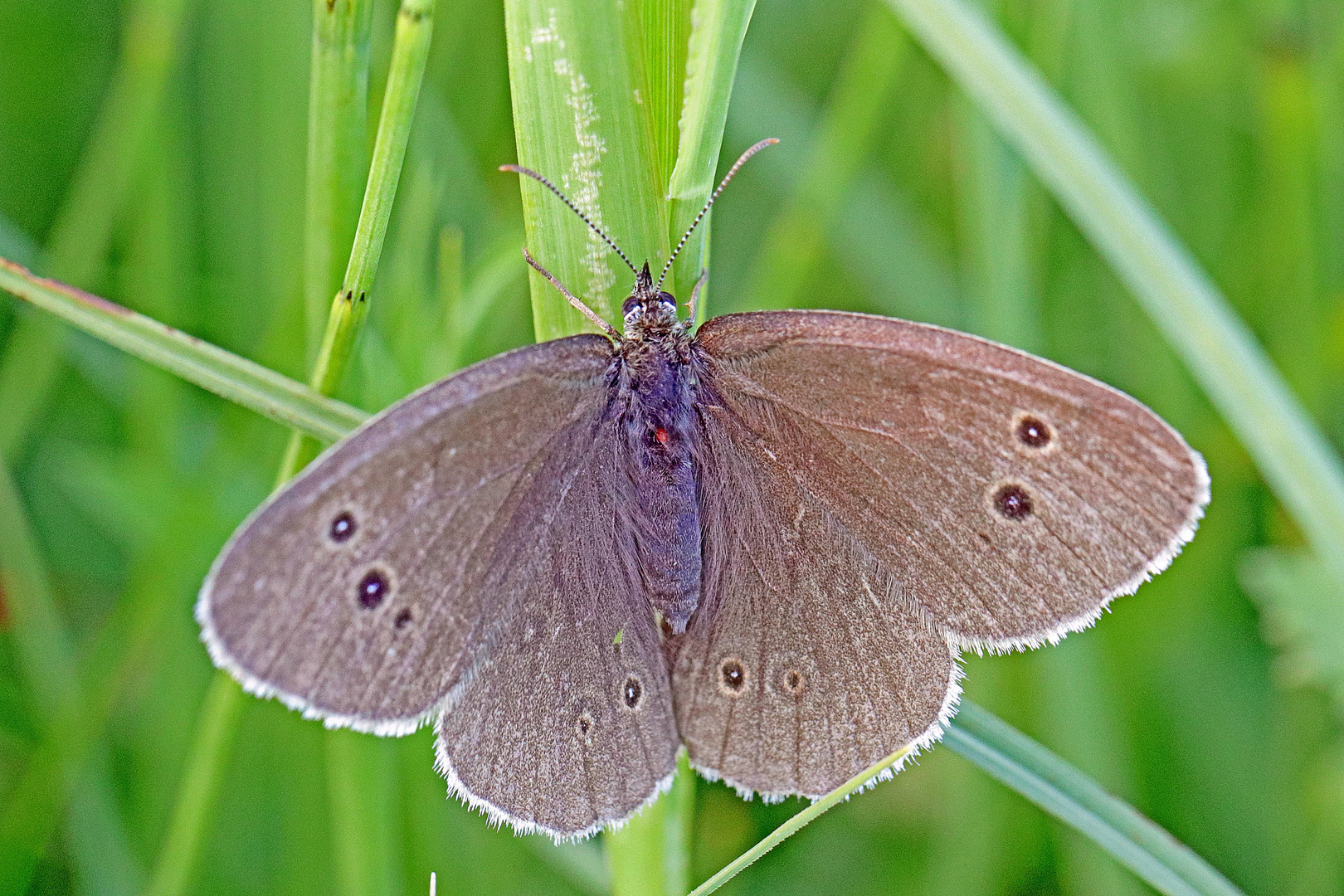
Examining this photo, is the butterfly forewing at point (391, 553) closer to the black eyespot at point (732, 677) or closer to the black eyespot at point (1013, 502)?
the black eyespot at point (732, 677)

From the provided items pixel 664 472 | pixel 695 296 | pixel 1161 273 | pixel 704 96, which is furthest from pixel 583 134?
pixel 1161 273

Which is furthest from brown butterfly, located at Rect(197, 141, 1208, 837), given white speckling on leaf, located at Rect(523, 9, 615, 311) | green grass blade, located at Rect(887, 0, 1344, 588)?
green grass blade, located at Rect(887, 0, 1344, 588)

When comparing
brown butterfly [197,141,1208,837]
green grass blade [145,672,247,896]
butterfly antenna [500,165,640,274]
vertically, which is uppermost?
butterfly antenna [500,165,640,274]

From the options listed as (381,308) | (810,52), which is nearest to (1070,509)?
(381,308)

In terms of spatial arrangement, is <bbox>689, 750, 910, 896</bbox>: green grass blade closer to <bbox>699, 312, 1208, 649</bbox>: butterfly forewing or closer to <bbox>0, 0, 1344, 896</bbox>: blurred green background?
<bbox>699, 312, 1208, 649</bbox>: butterfly forewing

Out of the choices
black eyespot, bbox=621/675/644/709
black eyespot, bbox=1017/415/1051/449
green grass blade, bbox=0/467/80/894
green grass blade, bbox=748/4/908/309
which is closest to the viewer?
black eyespot, bbox=1017/415/1051/449

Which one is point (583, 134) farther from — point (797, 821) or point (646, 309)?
point (797, 821)

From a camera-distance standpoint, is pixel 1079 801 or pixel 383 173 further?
pixel 1079 801
